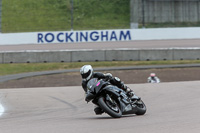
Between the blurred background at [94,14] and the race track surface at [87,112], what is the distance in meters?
14.7

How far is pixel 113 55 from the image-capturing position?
23.7 metres

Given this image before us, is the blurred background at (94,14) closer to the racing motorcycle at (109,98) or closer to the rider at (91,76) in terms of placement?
the rider at (91,76)

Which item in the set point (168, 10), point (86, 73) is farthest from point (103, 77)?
point (168, 10)

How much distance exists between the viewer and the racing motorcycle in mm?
6812

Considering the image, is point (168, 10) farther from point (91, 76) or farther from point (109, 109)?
point (109, 109)

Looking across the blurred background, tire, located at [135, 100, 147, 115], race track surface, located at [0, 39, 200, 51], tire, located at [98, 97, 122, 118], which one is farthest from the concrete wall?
tire, located at [98, 97, 122, 118]

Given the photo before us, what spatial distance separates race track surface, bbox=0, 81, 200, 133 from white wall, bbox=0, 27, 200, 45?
11.8m

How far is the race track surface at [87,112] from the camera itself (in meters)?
5.72

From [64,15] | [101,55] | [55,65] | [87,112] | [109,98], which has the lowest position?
[55,65]

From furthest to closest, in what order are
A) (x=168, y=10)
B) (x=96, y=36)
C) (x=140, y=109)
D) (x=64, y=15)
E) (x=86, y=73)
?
1. (x=168, y=10)
2. (x=64, y=15)
3. (x=96, y=36)
4. (x=140, y=109)
5. (x=86, y=73)

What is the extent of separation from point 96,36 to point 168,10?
30.5 ft

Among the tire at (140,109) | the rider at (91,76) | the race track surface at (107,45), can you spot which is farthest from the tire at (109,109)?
the race track surface at (107,45)

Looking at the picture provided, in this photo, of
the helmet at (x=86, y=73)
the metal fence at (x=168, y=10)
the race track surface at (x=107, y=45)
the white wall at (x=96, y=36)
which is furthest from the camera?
the metal fence at (x=168, y=10)

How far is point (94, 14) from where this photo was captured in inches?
1224
